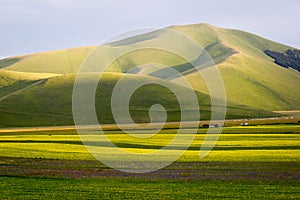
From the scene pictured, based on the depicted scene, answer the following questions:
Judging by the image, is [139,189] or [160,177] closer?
[139,189]

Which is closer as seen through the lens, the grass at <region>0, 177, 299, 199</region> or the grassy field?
the grass at <region>0, 177, 299, 199</region>

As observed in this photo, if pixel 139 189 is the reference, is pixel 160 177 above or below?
below

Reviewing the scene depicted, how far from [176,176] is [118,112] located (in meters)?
142

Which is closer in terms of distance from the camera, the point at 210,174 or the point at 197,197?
the point at 197,197

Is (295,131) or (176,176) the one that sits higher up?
(176,176)

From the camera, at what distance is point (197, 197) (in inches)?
1173

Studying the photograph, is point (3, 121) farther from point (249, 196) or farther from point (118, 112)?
point (249, 196)

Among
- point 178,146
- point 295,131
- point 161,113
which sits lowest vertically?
point 161,113

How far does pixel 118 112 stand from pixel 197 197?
151 m

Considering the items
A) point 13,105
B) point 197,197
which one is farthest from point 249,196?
point 13,105

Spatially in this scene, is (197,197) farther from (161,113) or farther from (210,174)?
(161,113)

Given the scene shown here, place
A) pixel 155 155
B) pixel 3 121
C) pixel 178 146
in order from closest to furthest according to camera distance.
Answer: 1. pixel 155 155
2. pixel 178 146
3. pixel 3 121

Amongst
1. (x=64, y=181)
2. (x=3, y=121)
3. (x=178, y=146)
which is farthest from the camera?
(x=3, y=121)

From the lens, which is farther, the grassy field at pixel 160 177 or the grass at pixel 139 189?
the grassy field at pixel 160 177
